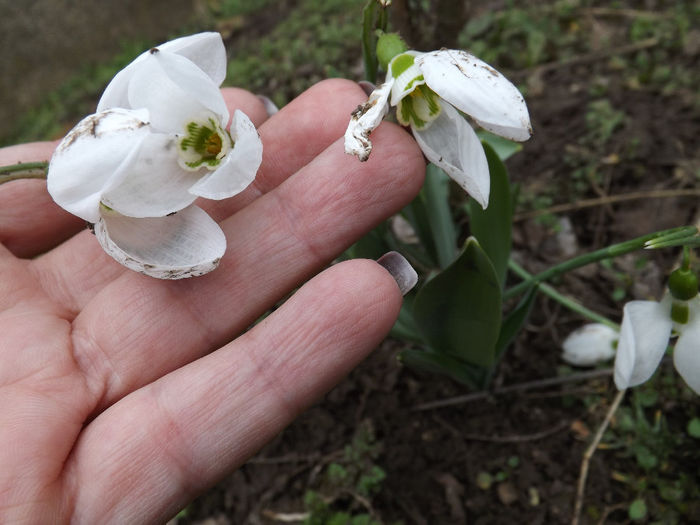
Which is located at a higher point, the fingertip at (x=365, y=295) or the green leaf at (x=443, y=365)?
the fingertip at (x=365, y=295)

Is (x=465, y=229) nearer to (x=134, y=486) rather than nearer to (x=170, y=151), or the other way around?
(x=170, y=151)

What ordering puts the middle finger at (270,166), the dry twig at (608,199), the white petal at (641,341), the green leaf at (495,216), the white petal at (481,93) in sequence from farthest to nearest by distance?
the dry twig at (608,199)
the middle finger at (270,166)
the green leaf at (495,216)
the white petal at (641,341)
the white petal at (481,93)

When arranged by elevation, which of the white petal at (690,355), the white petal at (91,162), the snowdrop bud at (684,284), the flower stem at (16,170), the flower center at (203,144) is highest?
the white petal at (91,162)

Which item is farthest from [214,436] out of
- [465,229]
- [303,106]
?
[465,229]

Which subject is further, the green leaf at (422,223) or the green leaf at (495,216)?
the green leaf at (422,223)

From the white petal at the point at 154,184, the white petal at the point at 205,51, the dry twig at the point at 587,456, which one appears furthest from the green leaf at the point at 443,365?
the white petal at the point at 205,51

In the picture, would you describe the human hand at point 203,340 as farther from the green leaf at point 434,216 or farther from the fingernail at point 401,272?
the green leaf at point 434,216
